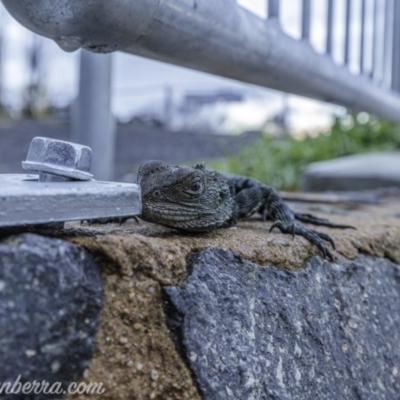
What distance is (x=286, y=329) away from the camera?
1.29 metres

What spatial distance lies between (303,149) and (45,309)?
555cm

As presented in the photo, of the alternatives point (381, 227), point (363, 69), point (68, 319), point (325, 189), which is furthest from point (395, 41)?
point (68, 319)

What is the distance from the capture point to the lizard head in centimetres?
130

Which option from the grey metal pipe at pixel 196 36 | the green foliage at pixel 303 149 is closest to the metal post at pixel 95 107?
the grey metal pipe at pixel 196 36

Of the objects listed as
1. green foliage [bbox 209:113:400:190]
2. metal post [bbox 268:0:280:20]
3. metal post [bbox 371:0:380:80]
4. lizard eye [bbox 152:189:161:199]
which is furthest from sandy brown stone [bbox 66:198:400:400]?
green foliage [bbox 209:113:400:190]

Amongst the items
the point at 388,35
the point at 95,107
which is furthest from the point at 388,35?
the point at 95,107

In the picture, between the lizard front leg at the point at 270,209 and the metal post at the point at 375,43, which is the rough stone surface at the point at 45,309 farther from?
the metal post at the point at 375,43

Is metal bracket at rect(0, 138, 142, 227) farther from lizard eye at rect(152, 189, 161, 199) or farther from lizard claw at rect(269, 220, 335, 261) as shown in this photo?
lizard claw at rect(269, 220, 335, 261)

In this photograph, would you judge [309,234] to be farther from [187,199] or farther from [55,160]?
[55,160]

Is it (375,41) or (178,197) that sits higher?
(375,41)

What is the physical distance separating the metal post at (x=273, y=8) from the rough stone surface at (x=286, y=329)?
858 mm

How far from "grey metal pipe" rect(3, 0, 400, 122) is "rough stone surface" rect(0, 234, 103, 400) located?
1.59 ft

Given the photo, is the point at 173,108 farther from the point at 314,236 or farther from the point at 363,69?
the point at 314,236

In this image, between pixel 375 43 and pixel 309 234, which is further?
pixel 375 43
